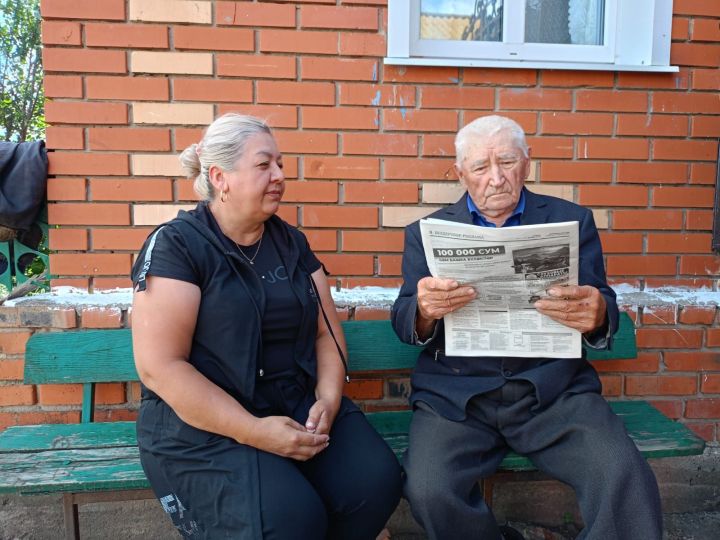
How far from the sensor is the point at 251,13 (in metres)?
2.60

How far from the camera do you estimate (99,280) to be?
2.69 meters

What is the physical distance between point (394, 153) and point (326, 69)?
1.55ft

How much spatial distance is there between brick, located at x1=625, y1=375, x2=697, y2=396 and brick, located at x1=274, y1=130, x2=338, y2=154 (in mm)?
1815

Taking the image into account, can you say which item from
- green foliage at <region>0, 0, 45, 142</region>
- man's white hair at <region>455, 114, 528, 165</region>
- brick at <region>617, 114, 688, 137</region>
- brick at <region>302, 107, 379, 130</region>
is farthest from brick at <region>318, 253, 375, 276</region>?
green foliage at <region>0, 0, 45, 142</region>

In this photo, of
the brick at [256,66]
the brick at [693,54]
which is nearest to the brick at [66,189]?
the brick at [256,66]

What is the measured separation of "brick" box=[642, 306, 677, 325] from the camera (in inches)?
114

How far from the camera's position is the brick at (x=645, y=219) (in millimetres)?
2871

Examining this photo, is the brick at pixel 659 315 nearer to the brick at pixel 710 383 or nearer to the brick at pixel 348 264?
the brick at pixel 710 383

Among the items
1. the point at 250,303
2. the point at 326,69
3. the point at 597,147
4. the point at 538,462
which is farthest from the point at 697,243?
the point at 250,303

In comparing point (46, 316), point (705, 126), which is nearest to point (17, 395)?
point (46, 316)

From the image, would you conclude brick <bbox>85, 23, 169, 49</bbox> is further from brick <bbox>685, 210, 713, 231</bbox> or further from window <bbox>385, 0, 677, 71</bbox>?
brick <bbox>685, 210, 713, 231</bbox>

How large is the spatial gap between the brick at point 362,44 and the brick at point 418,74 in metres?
0.08

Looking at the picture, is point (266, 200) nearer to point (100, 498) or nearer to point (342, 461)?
point (342, 461)

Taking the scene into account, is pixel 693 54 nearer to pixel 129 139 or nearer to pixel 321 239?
pixel 321 239
